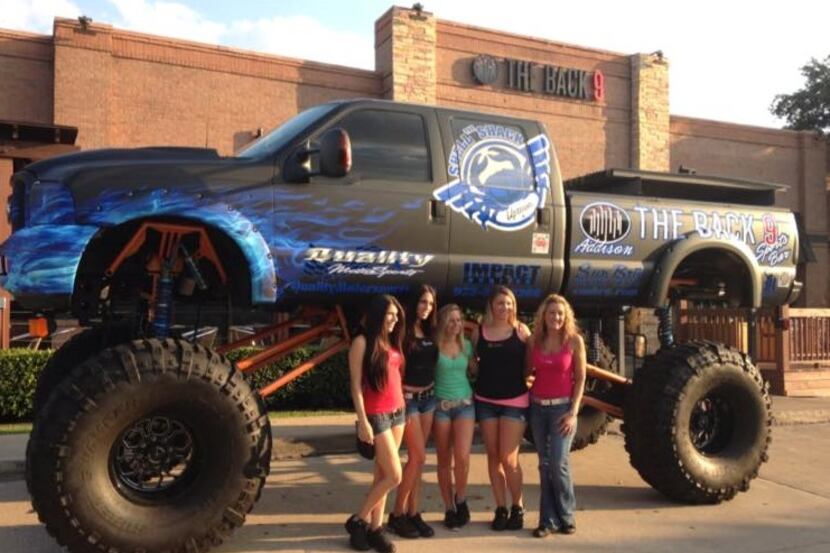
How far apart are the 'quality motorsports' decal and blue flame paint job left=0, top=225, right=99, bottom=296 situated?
2.32 m

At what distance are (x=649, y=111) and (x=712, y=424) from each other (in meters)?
17.7

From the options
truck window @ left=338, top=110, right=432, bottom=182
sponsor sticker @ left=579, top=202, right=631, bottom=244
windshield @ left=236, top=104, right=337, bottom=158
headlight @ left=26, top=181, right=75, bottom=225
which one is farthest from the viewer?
sponsor sticker @ left=579, top=202, right=631, bottom=244

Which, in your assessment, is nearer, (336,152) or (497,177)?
(336,152)

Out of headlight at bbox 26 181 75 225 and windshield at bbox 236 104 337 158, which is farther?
windshield at bbox 236 104 337 158

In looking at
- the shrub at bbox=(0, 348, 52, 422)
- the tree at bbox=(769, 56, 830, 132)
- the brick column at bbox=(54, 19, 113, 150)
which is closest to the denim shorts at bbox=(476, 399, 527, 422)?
the shrub at bbox=(0, 348, 52, 422)

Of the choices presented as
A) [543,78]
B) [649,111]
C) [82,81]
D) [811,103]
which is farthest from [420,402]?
[811,103]

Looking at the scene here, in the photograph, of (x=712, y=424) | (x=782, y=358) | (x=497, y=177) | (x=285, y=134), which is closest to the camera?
(x=285, y=134)

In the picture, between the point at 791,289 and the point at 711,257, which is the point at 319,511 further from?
the point at 791,289

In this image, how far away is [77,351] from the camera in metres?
6.12

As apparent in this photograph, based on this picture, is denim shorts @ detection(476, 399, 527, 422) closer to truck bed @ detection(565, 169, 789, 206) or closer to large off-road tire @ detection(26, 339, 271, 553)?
large off-road tire @ detection(26, 339, 271, 553)

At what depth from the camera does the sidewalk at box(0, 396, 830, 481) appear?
6976 mm

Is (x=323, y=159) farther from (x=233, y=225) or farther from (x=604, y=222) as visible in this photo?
(x=604, y=222)

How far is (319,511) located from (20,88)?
14.1 metres

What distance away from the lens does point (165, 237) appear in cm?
485
